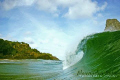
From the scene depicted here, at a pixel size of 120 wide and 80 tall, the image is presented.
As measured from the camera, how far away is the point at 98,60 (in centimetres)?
790

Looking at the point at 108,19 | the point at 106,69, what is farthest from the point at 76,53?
the point at 108,19

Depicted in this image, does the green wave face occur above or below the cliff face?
below

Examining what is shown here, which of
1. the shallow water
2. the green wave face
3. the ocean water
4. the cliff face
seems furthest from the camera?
the cliff face

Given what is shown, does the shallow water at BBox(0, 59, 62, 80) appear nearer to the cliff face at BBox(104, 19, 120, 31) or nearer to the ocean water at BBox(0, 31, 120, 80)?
the ocean water at BBox(0, 31, 120, 80)

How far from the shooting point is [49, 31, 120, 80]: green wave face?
599cm

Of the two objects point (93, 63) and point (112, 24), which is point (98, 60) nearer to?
point (93, 63)

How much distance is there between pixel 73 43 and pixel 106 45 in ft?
10.3

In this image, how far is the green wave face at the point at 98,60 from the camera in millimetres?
5986

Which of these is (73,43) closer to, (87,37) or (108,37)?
(87,37)

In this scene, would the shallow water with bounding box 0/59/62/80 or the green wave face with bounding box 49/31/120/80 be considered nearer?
the green wave face with bounding box 49/31/120/80

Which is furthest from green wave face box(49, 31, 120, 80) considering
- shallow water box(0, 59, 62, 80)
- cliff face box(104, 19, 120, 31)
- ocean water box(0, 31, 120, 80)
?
cliff face box(104, 19, 120, 31)

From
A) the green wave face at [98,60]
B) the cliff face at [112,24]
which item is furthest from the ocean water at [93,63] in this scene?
the cliff face at [112,24]

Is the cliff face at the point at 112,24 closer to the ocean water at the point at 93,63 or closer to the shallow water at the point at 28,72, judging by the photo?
the shallow water at the point at 28,72

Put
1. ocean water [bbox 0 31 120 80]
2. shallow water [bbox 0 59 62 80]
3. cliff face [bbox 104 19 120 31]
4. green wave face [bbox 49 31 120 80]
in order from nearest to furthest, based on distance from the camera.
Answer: green wave face [bbox 49 31 120 80]
ocean water [bbox 0 31 120 80]
shallow water [bbox 0 59 62 80]
cliff face [bbox 104 19 120 31]
